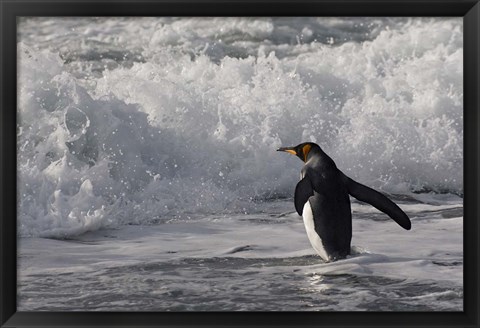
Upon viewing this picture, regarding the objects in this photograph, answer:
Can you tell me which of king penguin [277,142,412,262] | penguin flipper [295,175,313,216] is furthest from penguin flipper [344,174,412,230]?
penguin flipper [295,175,313,216]

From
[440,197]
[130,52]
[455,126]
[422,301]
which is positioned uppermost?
[130,52]

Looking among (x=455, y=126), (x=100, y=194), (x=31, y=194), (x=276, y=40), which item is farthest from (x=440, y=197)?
(x=31, y=194)

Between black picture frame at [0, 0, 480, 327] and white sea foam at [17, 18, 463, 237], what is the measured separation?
0.18 ft

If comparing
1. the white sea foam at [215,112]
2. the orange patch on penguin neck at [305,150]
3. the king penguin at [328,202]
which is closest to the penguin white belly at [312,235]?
the king penguin at [328,202]

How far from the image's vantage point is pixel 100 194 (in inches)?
165

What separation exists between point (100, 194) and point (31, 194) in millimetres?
333

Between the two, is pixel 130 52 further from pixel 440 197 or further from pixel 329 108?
pixel 440 197

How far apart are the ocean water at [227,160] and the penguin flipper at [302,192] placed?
0.21 feet

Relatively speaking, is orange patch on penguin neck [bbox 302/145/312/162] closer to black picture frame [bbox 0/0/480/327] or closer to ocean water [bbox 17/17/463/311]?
ocean water [bbox 17/17/463/311]

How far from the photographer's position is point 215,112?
4.34 metres

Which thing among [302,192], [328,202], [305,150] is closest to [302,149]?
[305,150]

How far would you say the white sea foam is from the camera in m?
4.18
